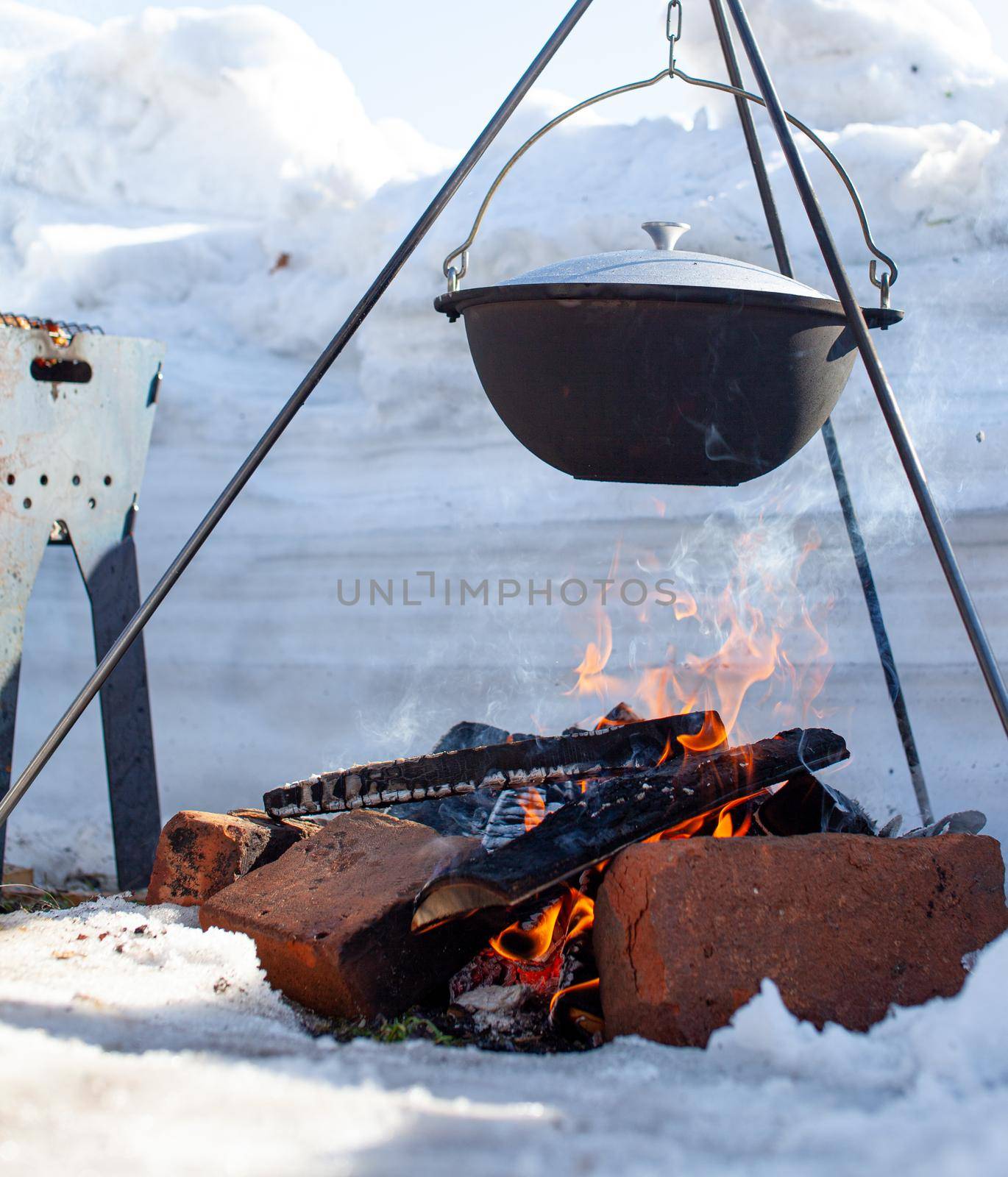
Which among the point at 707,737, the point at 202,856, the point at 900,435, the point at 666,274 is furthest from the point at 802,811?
the point at 202,856

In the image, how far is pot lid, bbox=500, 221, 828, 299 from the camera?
5.04ft

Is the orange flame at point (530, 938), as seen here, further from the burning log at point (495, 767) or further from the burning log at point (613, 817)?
the burning log at point (495, 767)

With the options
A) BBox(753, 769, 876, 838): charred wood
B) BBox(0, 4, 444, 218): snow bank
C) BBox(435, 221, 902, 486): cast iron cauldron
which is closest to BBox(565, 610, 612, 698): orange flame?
BBox(753, 769, 876, 838): charred wood

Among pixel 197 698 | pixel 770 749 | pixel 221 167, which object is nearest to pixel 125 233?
pixel 221 167

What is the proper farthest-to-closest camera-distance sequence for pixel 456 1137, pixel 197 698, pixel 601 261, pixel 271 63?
1. pixel 271 63
2. pixel 197 698
3. pixel 601 261
4. pixel 456 1137

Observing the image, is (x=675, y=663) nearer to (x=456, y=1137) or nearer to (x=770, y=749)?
(x=770, y=749)

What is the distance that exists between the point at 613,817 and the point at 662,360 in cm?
65

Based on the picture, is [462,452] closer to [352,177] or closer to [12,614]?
[352,177]

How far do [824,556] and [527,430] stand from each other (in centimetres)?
158

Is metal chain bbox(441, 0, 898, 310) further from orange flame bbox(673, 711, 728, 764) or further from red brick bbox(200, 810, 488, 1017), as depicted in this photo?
red brick bbox(200, 810, 488, 1017)

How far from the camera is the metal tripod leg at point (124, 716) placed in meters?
2.27

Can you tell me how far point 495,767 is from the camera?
1869mm

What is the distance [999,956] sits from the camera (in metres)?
1.33

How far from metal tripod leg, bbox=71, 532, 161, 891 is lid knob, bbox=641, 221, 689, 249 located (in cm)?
123
